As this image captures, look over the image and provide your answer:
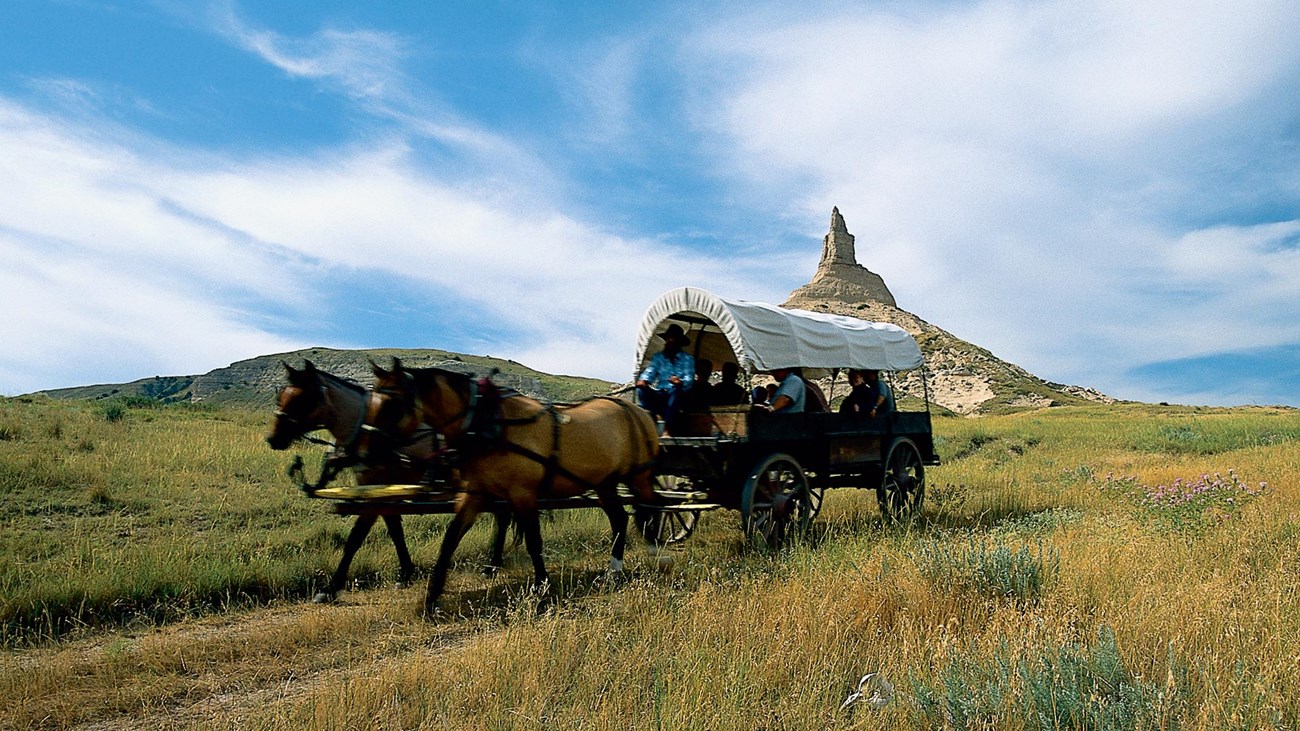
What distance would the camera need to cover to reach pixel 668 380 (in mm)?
8812

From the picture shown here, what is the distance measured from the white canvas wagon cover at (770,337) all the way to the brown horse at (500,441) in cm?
159

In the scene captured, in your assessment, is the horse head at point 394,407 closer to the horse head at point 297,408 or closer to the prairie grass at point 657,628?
the horse head at point 297,408

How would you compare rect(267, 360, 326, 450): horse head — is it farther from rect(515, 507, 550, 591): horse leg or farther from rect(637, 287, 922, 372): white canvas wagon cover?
rect(637, 287, 922, 372): white canvas wagon cover

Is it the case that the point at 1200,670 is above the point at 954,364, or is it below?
below

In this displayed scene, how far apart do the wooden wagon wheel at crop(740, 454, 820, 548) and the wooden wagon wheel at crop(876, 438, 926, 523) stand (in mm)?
1798

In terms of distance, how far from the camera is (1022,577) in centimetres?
522

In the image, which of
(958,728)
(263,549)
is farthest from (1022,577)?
(263,549)

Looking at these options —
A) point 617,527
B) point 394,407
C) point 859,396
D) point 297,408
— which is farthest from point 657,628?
point 859,396

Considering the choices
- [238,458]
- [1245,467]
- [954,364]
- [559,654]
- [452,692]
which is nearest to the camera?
[452,692]

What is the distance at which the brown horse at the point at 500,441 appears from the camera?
6129 mm

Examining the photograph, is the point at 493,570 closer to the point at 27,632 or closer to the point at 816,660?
the point at 27,632

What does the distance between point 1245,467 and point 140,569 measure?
14.6m

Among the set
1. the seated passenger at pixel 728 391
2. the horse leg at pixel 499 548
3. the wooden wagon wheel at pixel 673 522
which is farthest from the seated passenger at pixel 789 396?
the horse leg at pixel 499 548

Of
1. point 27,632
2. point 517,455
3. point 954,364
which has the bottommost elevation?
point 27,632
